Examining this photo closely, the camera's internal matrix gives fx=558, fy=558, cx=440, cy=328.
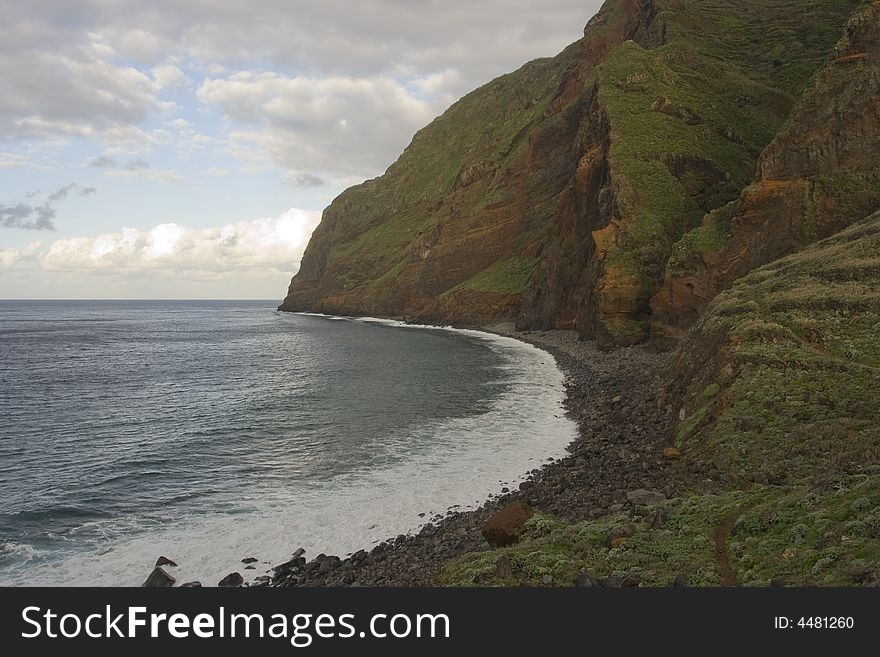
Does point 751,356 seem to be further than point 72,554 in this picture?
Yes

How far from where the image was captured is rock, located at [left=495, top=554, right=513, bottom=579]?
42.3ft

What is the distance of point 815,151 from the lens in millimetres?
43062

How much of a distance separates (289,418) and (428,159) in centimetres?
16324

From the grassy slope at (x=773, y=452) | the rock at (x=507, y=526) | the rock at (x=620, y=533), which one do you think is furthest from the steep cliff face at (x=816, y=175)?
the rock at (x=620, y=533)

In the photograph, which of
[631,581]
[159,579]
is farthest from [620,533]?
[159,579]

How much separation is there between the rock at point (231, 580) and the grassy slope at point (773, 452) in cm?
823

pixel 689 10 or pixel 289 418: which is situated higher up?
pixel 689 10

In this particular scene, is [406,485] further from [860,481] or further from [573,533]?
[860,481]

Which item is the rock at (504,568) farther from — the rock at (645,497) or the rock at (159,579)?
the rock at (159,579)

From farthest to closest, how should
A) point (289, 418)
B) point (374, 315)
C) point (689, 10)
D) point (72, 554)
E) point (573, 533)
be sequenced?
point (374, 315) < point (689, 10) < point (289, 418) < point (72, 554) < point (573, 533)

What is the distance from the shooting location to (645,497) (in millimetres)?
18281

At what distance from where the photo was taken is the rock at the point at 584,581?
11773 mm

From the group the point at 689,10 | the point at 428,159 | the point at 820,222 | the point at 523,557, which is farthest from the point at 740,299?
the point at 428,159

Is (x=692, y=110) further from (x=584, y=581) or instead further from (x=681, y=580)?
(x=584, y=581)
